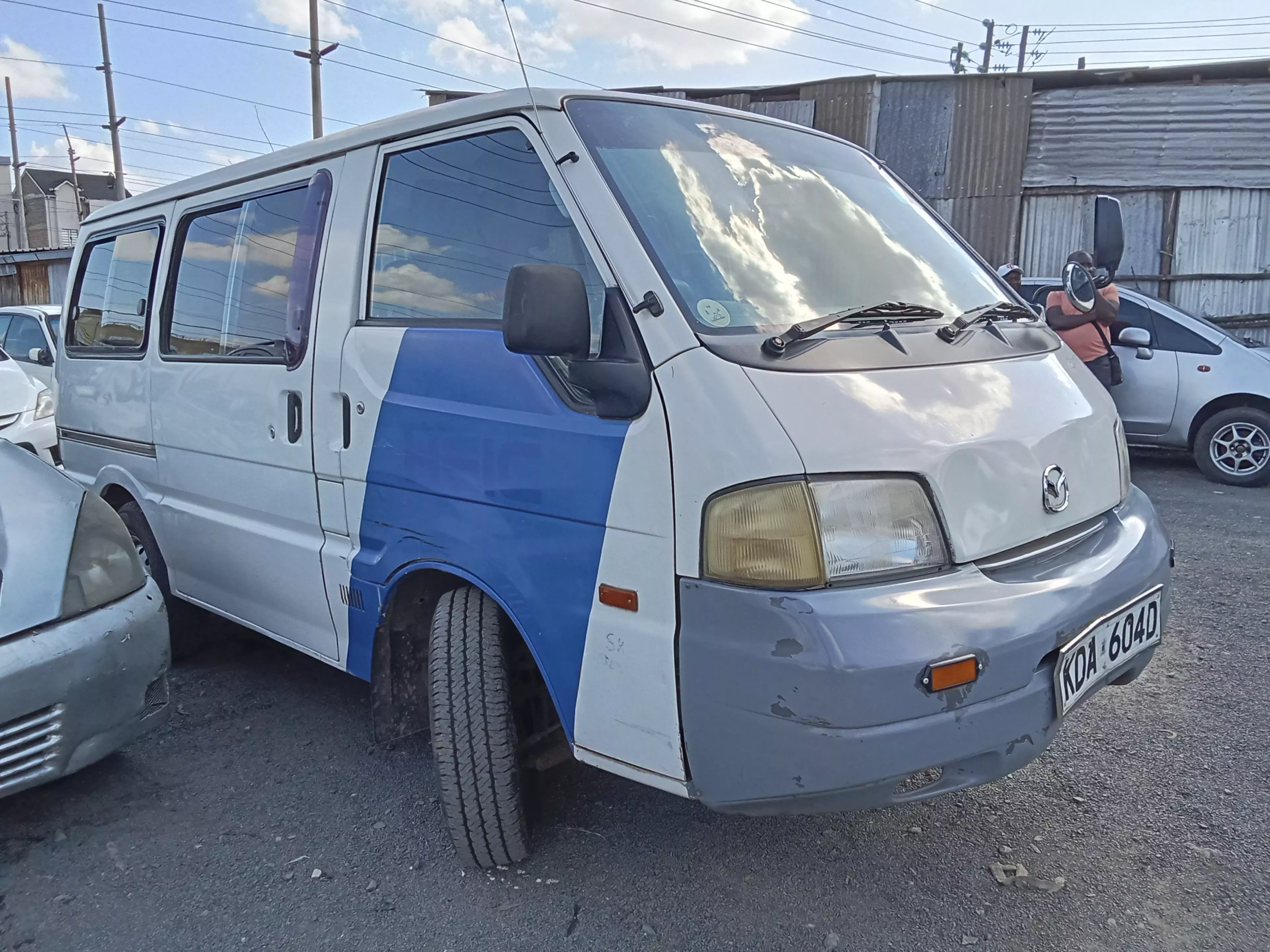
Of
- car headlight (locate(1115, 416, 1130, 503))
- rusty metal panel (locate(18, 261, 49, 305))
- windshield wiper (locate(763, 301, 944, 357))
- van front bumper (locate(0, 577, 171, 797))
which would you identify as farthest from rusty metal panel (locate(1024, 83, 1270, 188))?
rusty metal panel (locate(18, 261, 49, 305))

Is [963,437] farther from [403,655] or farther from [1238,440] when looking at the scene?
[1238,440]

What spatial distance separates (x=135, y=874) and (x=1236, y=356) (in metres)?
7.73

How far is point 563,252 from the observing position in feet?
7.60

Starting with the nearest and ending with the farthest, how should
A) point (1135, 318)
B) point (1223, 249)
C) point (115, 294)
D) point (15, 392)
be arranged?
point (115, 294) < point (1135, 318) < point (15, 392) < point (1223, 249)

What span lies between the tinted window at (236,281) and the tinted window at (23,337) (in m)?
7.32

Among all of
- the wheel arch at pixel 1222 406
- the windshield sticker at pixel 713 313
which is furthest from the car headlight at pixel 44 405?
the wheel arch at pixel 1222 406

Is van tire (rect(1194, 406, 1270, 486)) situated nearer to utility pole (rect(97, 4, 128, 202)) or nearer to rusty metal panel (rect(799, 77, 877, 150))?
rusty metal panel (rect(799, 77, 877, 150))

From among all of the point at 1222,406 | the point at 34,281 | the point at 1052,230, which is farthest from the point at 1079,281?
the point at 34,281

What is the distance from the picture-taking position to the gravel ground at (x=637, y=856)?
2252mm

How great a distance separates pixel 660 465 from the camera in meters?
1.98

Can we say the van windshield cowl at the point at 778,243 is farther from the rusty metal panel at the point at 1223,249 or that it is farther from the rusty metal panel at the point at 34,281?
the rusty metal panel at the point at 34,281

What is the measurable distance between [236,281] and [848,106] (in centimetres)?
1166

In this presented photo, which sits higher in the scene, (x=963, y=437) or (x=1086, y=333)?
(x=1086, y=333)

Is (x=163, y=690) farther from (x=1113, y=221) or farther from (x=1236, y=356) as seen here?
(x=1236, y=356)
